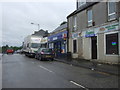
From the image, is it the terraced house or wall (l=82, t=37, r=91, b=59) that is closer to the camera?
the terraced house

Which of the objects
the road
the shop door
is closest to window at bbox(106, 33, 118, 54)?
the shop door

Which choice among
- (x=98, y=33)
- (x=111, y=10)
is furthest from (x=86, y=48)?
(x=111, y=10)

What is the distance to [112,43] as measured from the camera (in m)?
13.9

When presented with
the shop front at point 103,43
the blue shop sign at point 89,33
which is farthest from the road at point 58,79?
the blue shop sign at point 89,33

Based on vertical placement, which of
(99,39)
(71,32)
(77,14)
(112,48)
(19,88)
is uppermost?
(77,14)

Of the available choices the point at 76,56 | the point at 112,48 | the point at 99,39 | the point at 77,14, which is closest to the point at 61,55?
the point at 76,56

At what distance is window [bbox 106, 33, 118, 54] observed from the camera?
44.2 ft

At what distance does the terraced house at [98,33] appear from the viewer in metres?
13.6

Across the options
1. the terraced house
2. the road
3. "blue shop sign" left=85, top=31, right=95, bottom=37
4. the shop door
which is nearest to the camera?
the road

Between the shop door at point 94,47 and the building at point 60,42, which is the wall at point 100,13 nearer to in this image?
the shop door at point 94,47

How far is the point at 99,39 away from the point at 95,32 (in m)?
1.10

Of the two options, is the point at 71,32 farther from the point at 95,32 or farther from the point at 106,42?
the point at 106,42

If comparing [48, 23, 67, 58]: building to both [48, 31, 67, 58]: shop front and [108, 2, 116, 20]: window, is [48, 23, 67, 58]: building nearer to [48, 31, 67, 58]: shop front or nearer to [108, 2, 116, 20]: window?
[48, 31, 67, 58]: shop front

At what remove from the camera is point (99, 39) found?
606 inches
